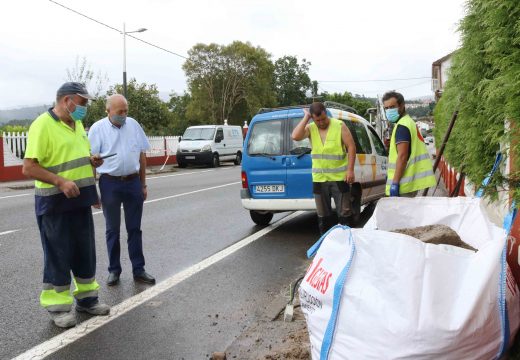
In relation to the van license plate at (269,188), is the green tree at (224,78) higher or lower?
higher

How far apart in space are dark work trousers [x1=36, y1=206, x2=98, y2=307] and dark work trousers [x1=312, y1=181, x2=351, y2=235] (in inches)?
102

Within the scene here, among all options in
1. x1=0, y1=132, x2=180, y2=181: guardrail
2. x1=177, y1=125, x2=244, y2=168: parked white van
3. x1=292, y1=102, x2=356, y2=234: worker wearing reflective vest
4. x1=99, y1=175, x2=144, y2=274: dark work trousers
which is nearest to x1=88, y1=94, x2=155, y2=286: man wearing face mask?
x1=99, y1=175, x2=144, y2=274: dark work trousers

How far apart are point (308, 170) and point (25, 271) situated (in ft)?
12.9

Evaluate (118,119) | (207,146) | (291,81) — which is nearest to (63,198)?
(118,119)

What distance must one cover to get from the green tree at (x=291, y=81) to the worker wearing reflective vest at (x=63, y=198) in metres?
82.4

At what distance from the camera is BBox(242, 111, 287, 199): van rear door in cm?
759

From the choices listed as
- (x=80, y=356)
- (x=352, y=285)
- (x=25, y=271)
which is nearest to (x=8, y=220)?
(x=25, y=271)

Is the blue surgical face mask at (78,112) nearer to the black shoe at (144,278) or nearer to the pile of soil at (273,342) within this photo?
the black shoe at (144,278)

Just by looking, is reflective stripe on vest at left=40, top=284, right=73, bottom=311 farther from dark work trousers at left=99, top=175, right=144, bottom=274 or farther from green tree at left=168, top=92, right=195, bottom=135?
green tree at left=168, top=92, right=195, bottom=135

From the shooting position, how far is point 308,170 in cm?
736

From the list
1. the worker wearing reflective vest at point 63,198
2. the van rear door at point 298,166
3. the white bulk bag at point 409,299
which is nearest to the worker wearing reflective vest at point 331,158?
the van rear door at point 298,166

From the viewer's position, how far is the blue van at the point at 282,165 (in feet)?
24.3

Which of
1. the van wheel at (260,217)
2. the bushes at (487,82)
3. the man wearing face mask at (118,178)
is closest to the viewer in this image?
the bushes at (487,82)

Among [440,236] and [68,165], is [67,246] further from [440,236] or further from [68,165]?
[440,236]
